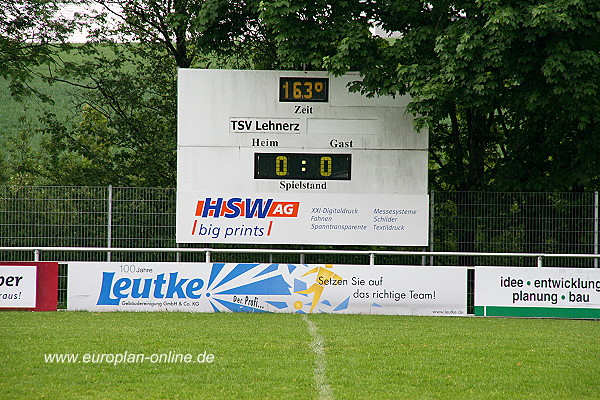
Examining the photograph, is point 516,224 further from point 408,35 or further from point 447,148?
point 447,148

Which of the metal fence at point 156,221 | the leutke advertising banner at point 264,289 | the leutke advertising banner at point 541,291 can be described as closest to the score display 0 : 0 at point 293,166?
the metal fence at point 156,221

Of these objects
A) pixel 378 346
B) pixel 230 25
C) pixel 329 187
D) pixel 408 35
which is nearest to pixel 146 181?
pixel 230 25

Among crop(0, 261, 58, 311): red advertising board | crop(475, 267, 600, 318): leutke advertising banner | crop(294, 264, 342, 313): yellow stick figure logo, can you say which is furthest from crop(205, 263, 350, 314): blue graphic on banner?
crop(0, 261, 58, 311): red advertising board

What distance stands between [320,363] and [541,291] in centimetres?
686

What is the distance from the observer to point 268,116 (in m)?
15.9

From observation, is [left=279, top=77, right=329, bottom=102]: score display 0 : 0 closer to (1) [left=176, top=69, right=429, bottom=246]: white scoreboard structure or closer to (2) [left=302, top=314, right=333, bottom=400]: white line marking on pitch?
(1) [left=176, top=69, right=429, bottom=246]: white scoreboard structure

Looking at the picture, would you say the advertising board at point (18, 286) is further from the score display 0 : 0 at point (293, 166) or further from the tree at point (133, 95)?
the tree at point (133, 95)

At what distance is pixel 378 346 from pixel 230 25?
9103 mm

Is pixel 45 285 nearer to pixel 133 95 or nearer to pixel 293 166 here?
pixel 293 166

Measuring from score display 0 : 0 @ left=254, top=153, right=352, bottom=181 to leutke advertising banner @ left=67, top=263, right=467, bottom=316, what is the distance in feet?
6.62

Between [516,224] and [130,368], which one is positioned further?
[516,224]

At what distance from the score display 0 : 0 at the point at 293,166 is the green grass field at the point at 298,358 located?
10.5 feet

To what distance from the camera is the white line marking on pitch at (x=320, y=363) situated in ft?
24.6

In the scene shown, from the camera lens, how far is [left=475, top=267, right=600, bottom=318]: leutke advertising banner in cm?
1443
